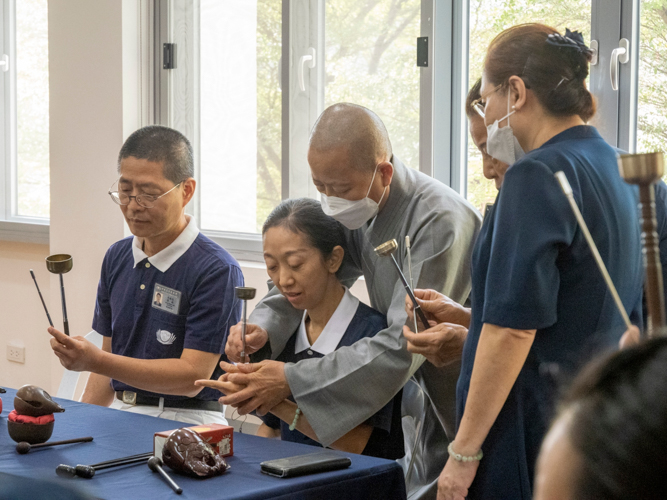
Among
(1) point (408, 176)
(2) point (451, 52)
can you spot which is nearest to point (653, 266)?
(1) point (408, 176)

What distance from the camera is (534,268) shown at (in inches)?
47.2

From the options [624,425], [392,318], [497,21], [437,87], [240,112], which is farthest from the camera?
[240,112]

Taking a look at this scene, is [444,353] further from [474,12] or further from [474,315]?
[474,12]

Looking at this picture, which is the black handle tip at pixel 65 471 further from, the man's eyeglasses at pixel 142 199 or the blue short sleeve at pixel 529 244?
the man's eyeglasses at pixel 142 199

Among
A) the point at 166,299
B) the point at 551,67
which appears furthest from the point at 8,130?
the point at 551,67

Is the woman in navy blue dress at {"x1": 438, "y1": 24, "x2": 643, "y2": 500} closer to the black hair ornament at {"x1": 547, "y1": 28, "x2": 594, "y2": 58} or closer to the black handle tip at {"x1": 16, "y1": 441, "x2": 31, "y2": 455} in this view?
the black hair ornament at {"x1": 547, "y1": 28, "x2": 594, "y2": 58}

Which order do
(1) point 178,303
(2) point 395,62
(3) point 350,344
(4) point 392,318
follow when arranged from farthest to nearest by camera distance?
(2) point 395,62
(1) point 178,303
(3) point 350,344
(4) point 392,318

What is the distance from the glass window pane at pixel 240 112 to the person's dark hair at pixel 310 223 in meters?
1.46

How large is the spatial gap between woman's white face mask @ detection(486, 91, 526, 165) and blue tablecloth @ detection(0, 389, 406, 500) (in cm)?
63

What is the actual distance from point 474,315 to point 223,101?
2.43 meters

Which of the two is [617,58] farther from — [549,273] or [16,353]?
[16,353]

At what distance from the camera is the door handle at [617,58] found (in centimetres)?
245

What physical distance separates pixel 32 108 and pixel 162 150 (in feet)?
8.33

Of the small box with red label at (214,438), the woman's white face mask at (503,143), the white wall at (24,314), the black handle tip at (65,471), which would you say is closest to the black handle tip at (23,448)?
the black handle tip at (65,471)
